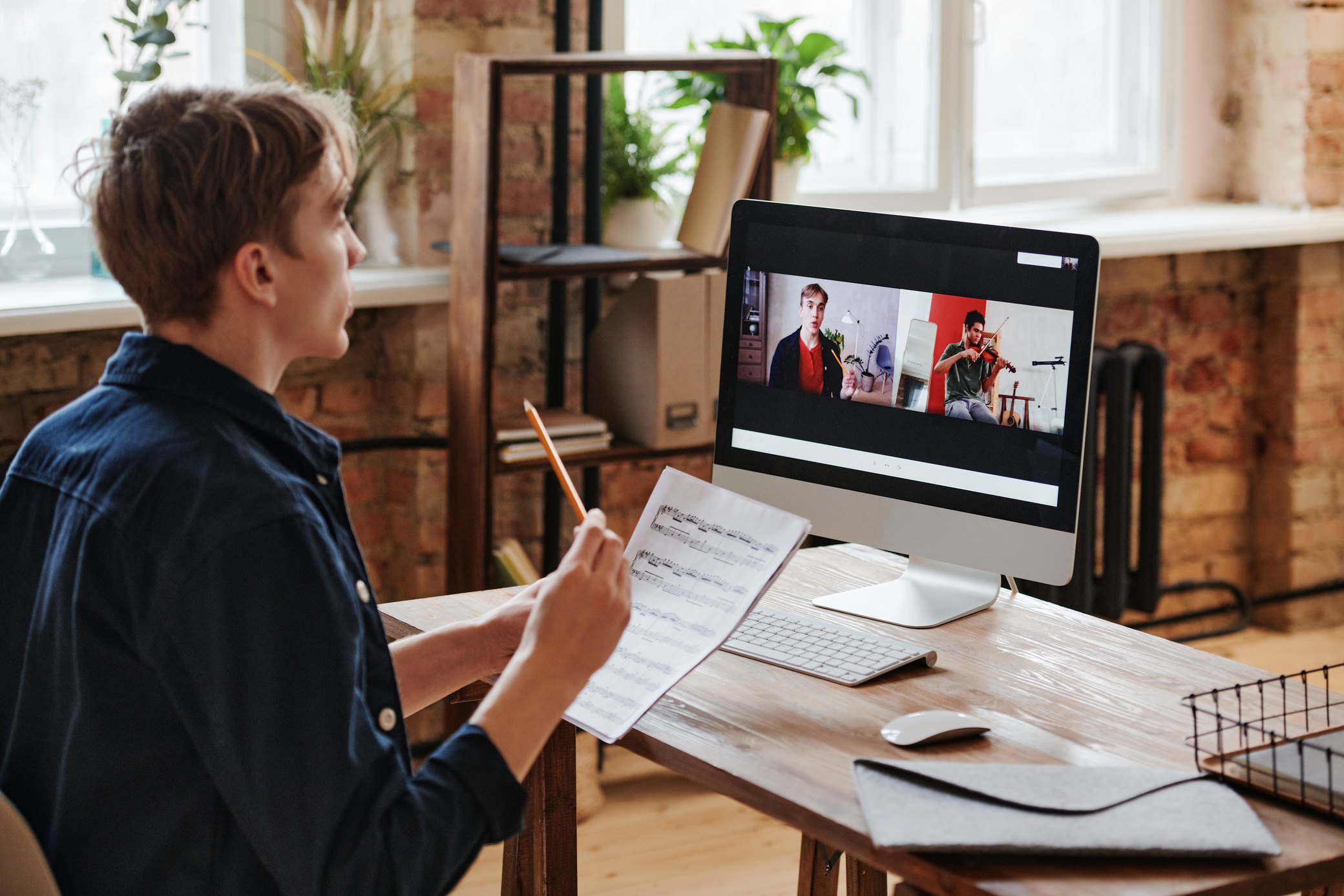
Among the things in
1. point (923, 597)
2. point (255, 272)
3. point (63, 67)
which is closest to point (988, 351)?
point (923, 597)

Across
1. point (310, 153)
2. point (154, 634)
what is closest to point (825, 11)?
point (310, 153)

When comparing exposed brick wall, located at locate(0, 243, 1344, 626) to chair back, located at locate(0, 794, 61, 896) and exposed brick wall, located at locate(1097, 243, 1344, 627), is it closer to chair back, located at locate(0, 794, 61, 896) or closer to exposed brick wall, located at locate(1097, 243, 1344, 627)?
exposed brick wall, located at locate(1097, 243, 1344, 627)

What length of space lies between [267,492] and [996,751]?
0.71 m

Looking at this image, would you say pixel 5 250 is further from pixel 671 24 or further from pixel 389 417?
pixel 671 24

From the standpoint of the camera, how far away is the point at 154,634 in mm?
1018

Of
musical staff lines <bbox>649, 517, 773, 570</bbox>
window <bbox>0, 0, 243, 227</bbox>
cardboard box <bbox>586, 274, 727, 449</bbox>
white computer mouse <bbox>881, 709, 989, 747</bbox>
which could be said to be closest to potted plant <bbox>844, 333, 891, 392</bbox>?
musical staff lines <bbox>649, 517, 773, 570</bbox>

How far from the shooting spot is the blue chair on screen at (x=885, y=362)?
1.74 meters

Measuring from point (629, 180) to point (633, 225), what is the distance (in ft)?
0.32

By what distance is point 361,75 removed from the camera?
286 centimetres

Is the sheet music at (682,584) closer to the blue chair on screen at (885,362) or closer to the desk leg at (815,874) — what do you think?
the blue chair on screen at (885,362)

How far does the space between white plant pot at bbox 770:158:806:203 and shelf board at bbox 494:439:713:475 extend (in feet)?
1.99

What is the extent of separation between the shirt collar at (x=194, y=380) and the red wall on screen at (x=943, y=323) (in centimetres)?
83

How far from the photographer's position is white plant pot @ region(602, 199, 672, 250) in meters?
3.01

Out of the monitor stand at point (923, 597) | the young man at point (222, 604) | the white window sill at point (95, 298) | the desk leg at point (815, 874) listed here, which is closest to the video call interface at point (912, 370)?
the monitor stand at point (923, 597)
